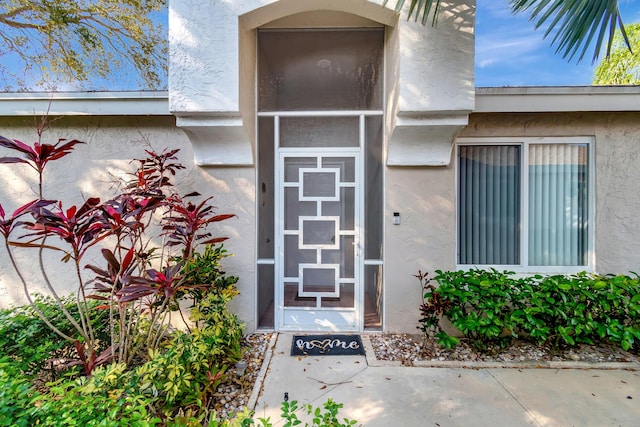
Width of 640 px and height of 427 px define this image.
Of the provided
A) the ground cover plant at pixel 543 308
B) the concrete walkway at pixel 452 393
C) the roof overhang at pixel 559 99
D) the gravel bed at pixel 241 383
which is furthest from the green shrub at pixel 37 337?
the roof overhang at pixel 559 99

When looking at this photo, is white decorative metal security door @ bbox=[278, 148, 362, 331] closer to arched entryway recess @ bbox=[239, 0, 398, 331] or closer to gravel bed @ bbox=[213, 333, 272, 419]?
arched entryway recess @ bbox=[239, 0, 398, 331]

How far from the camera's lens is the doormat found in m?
3.91

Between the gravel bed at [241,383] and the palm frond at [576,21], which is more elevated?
the palm frond at [576,21]

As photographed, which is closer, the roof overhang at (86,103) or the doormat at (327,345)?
the doormat at (327,345)

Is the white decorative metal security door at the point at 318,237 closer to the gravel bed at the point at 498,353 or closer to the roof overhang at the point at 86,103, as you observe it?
the gravel bed at the point at 498,353

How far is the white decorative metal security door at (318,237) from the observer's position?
454cm

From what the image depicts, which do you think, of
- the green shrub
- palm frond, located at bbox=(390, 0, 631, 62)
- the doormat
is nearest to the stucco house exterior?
the doormat

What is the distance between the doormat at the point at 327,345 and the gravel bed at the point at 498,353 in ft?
0.92

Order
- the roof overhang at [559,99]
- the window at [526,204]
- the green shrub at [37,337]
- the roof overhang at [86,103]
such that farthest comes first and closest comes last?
the window at [526,204]
the roof overhang at [86,103]
the roof overhang at [559,99]
the green shrub at [37,337]

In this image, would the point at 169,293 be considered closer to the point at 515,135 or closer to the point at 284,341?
the point at 284,341

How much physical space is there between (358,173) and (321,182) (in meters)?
0.61

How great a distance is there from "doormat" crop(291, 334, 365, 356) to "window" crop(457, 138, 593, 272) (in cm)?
218

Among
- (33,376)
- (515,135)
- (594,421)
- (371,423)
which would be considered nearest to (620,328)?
(594,421)

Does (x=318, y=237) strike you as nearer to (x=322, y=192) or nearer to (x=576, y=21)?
(x=322, y=192)
